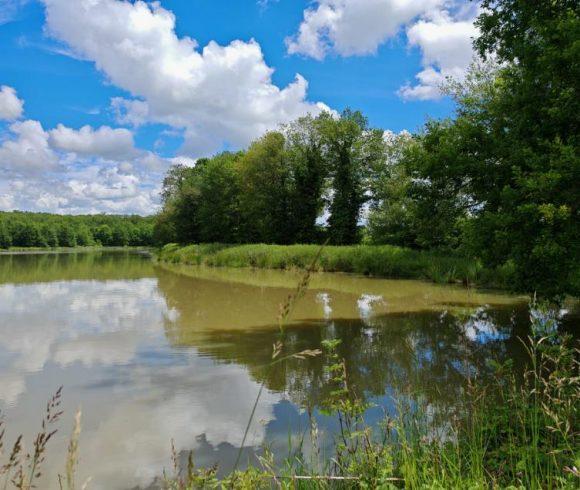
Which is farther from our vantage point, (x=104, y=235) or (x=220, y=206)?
(x=104, y=235)

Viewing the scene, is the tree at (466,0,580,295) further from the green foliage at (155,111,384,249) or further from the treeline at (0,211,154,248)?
the treeline at (0,211,154,248)

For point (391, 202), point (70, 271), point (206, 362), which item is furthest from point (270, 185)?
point (206, 362)

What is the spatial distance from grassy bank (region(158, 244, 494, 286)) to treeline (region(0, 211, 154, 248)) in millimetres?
75308

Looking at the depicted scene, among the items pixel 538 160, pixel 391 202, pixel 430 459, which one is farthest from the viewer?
pixel 391 202

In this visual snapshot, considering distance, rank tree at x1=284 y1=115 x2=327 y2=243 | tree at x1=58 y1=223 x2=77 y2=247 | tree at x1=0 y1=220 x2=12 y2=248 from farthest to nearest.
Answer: tree at x1=58 y1=223 x2=77 y2=247, tree at x1=0 y1=220 x2=12 y2=248, tree at x1=284 y1=115 x2=327 y2=243

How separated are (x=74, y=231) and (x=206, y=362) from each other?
113 meters

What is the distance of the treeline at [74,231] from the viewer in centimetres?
9512

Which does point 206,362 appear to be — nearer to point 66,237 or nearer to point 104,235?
point 66,237

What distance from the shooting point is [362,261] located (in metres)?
24.4

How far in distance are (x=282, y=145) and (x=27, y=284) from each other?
79.3ft

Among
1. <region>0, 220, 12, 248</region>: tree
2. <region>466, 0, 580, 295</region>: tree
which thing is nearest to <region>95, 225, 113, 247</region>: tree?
<region>0, 220, 12, 248</region>: tree

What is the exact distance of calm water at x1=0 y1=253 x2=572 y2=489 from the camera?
16.1 ft

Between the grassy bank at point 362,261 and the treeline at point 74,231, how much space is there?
7531 centimetres

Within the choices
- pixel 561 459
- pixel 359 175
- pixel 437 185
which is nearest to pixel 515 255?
pixel 437 185
